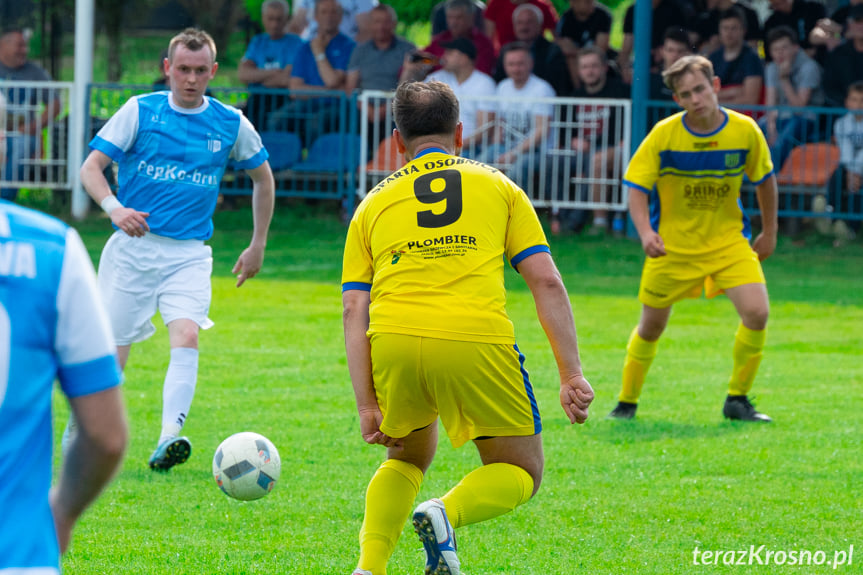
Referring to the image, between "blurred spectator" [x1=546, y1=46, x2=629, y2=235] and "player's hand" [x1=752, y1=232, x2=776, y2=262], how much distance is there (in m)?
6.99

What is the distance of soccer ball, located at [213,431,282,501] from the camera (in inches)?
214

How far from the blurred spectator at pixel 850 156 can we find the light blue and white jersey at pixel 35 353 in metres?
12.7

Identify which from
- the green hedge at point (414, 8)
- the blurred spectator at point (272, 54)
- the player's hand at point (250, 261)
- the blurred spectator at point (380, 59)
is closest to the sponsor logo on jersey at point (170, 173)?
the player's hand at point (250, 261)

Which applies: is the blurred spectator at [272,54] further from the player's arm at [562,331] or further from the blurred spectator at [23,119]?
the player's arm at [562,331]

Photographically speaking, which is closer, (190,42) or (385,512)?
(385,512)

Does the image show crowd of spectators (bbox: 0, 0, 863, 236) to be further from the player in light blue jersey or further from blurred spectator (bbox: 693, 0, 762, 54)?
the player in light blue jersey

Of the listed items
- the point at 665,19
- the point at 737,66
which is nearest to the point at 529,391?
the point at 737,66

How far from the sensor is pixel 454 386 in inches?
159

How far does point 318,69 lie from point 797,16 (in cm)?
606

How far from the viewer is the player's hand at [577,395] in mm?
4055

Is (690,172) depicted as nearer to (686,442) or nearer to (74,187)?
(686,442)

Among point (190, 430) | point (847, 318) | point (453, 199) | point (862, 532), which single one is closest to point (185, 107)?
point (190, 430)

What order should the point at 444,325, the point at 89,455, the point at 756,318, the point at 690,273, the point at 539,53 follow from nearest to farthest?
the point at 89,455 → the point at 444,325 → the point at 756,318 → the point at 690,273 → the point at 539,53

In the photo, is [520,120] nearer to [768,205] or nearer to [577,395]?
[768,205]
